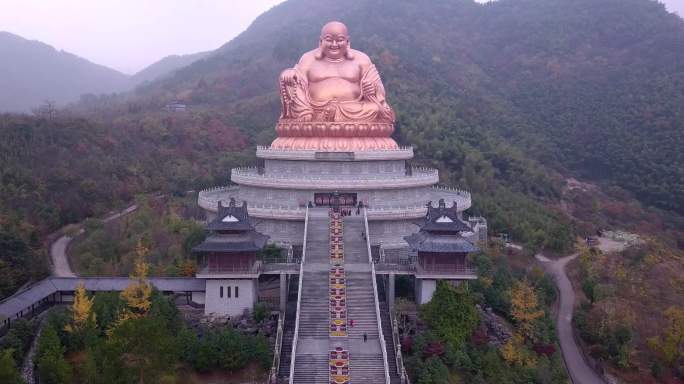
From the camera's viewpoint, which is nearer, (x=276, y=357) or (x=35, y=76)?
(x=276, y=357)

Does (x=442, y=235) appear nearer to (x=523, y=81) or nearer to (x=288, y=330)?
(x=288, y=330)

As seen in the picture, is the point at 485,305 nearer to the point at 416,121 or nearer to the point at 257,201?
the point at 257,201

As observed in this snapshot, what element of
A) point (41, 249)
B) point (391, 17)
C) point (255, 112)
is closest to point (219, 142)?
point (255, 112)

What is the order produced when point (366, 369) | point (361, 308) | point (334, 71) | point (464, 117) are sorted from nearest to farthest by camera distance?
point (366, 369)
point (361, 308)
point (334, 71)
point (464, 117)

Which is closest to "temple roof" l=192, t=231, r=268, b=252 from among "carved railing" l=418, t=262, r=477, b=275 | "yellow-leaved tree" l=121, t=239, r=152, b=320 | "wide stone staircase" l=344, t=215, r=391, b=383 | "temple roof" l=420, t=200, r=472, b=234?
"yellow-leaved tree" l=121, t=239, r=152, b=320

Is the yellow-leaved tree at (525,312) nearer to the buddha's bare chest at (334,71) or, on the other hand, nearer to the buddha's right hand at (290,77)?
the buddha's bare chest at (334,71)

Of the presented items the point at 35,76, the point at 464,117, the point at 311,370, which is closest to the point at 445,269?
the point at 311,370

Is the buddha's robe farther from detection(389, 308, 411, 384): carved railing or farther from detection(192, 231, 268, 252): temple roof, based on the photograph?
detection(389, 308, 411, 384): carved railing
